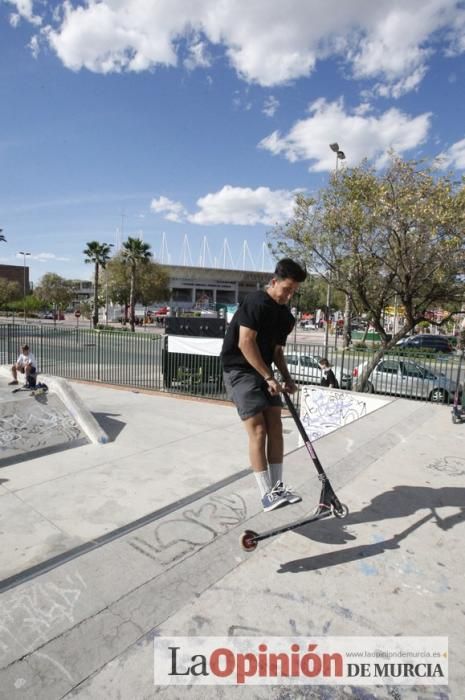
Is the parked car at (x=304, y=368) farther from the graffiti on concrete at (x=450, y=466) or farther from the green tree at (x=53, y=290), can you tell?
the green tree at (x=53, y=290)

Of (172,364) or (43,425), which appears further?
(172,364)

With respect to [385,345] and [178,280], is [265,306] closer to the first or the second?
[385,345]

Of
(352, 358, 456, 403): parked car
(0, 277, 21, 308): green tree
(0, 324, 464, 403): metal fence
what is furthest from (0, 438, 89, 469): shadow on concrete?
(0, 277, 21, 308): green tree

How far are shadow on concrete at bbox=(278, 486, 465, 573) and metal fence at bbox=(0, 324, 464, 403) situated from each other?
6.60 metres

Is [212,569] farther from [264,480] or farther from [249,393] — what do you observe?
[249,393]

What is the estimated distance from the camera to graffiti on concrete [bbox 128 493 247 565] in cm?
269

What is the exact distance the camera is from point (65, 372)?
14672 mm

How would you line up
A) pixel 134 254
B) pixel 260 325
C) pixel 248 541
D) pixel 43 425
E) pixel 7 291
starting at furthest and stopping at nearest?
pixel 7 291, pixel 134 254, pixel 43 425, pixel 260 325, pixel 248 541

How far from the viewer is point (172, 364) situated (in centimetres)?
1285

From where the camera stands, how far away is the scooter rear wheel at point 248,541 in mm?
2684

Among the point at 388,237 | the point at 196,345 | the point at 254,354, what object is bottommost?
the point at 196,345

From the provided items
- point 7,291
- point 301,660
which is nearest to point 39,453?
point 301,660

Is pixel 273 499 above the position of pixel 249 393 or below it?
below

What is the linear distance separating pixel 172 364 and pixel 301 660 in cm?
1119
